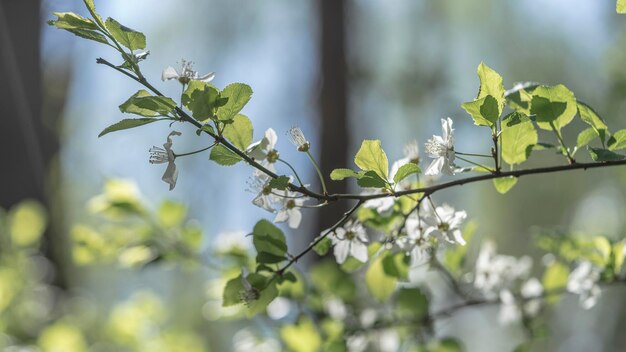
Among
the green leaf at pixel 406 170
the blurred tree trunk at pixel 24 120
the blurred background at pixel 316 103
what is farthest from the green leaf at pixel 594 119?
the blurred tree trunk at pixel 24 120

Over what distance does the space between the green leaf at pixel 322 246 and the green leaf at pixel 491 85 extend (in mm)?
155

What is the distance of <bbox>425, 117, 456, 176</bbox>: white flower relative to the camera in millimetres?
425

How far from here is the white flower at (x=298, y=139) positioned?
1.54 ft

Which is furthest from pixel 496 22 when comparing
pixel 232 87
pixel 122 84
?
pixel 232 87

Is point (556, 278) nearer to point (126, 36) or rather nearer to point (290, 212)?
point (290, 212)

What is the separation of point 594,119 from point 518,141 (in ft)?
0.17

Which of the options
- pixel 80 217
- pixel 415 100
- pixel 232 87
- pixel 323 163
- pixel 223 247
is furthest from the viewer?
pixel 80 217

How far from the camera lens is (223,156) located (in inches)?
16.8

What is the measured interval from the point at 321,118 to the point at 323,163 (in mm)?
113

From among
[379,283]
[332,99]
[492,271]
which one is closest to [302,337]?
[379,283]

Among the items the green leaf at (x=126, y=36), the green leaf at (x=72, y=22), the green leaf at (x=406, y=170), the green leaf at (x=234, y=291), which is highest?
the green leaf at (x=72, y=22)

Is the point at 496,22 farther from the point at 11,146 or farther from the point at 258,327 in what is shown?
the point at 258,327

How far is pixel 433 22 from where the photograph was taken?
8.87 ft

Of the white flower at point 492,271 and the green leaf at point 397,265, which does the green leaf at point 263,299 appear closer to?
the green leaf at point 397,265
